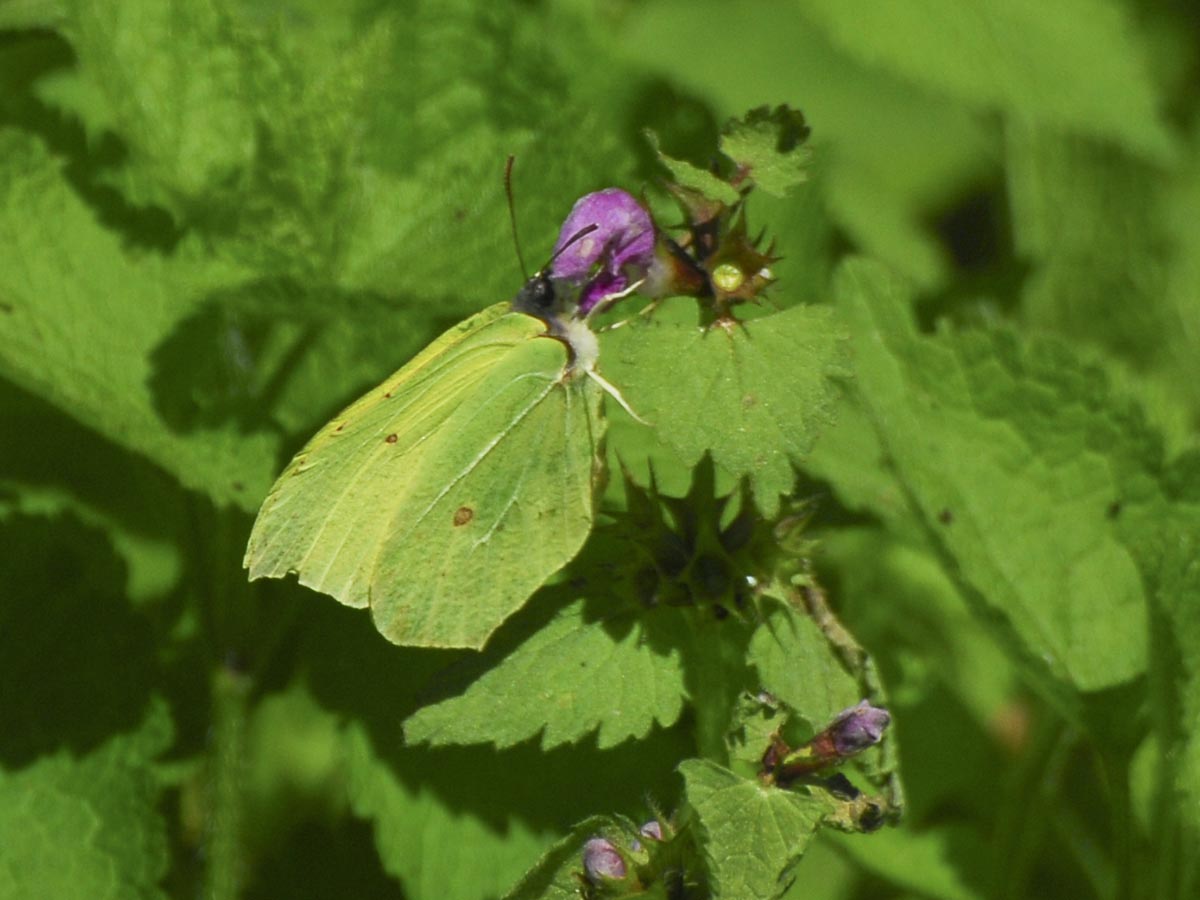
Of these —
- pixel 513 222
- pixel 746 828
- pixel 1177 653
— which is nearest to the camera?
pixel 746 828

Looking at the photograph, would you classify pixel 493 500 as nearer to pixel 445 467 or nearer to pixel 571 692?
pixel 445 467

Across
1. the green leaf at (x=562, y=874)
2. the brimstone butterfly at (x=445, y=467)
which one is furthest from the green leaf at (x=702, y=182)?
the green leaf at (x=562, y=874)

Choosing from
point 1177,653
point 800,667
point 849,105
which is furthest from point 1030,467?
point 849,105

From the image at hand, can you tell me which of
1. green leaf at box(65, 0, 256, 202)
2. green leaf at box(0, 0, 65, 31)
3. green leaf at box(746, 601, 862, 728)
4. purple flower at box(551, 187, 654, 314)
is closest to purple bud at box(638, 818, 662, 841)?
green leaf at box(746, 601, 862, 728)

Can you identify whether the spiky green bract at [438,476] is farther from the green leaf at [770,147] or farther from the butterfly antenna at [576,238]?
the green leaf at [770,147]

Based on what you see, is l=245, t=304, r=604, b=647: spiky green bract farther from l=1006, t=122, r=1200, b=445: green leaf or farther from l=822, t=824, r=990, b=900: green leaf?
l=1006, t=122, r=1200, b=445: green leaf

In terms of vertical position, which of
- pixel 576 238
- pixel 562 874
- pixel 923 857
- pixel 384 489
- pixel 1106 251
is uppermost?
pixel 576 238
